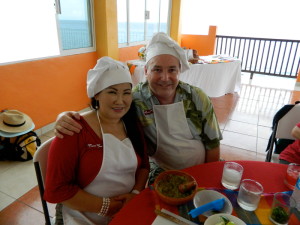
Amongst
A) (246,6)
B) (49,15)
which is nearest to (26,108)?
(49,15)

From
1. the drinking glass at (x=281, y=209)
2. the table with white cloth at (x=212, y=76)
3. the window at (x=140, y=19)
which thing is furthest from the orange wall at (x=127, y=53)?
the drinking glass at (x=281, y=209)

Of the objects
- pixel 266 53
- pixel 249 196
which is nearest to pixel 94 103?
pixel 249 196

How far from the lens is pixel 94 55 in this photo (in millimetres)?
3680

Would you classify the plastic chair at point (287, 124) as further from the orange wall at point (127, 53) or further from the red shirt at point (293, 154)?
the orange wall at point (127, 53)

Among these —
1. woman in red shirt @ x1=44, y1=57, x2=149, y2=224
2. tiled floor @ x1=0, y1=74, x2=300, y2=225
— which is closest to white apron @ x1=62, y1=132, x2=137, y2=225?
woman in red shirt @ x1=44, y1=57, x2=149, y2=224

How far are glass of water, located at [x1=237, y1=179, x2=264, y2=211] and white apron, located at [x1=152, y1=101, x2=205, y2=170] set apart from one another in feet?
1.67

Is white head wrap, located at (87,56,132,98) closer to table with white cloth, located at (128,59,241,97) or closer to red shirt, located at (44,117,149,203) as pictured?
red shirt, located at (44,117,149,203)

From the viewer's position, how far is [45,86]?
9.42 ft

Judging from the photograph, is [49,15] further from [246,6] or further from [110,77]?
[246,6]

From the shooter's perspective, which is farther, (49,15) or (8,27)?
(49,15)

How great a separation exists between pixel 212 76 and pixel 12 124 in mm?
3356

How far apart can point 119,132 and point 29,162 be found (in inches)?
67.6

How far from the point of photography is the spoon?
752 mm

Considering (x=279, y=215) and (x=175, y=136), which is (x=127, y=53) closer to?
(x=175, y=136)
